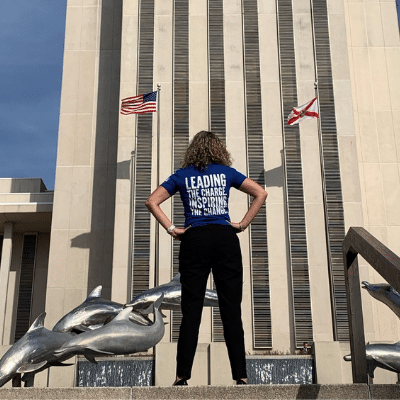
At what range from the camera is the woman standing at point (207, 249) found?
228 inches

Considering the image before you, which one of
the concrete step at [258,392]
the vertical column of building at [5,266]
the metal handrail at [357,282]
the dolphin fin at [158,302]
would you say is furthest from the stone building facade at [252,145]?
the concrete step at [258,392]

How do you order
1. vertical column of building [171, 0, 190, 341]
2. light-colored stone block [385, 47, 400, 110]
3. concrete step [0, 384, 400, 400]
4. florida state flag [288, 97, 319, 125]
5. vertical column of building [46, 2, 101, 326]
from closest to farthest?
concrete step [0, 384, 400, 400] → florida state flag [288, 97, 319, 125] → vertical column of building [171, 0, 190, 341] → vertical column of building [46, 2, 101, 326] → light-colored stone block [385, 47, 400, 110]

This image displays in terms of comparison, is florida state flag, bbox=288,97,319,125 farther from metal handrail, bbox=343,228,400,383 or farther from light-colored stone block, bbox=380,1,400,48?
metal handrail, bbox=343,228,400,383

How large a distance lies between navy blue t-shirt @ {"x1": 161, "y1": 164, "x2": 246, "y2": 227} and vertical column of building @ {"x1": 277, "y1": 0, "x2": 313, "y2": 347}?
17.1 m

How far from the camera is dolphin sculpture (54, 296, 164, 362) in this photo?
880 centimetres

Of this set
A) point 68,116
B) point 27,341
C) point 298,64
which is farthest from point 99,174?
point 27,341

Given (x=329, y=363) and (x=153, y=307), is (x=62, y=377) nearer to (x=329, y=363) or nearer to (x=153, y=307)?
(x=329, y=363)

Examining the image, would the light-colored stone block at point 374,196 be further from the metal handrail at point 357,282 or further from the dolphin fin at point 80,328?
the metal handrail at point 357,282

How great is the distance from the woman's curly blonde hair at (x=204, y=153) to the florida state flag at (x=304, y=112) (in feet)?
57.7

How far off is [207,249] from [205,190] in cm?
58

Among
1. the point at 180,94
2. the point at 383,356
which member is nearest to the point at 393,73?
the point at 180,94

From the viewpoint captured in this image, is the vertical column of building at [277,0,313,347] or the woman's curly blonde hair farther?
the vertical column of building at [277,0,313,347]

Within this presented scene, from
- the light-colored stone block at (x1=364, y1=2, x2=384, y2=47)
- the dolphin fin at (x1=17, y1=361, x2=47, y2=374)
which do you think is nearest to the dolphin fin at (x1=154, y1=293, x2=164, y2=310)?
the dolphin fin at (x1=17, y1=361, x2=47, y2=374)

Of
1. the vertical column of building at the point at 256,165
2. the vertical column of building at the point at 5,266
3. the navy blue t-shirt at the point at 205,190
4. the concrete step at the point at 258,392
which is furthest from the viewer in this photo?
the vertical column of building at the point at 5,266
